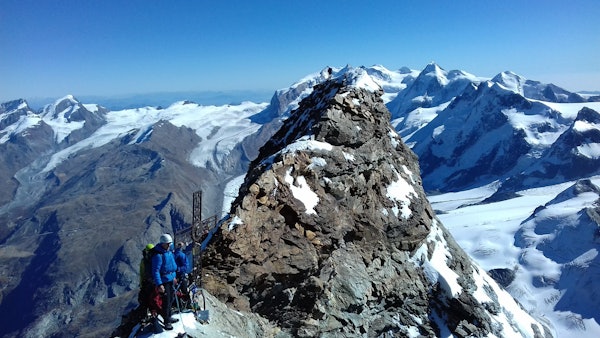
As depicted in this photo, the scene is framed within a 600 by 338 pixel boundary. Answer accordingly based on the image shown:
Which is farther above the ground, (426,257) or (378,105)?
(378,105)

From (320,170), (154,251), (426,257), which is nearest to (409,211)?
(426,257)

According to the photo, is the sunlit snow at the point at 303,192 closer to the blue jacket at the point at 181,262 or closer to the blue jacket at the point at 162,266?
the blue jacket at the point at 181,262

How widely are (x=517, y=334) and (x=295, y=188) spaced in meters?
24.6

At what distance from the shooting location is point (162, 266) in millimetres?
17016

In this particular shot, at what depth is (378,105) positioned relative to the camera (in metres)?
40.8

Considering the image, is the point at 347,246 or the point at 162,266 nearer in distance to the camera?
the point at 162,266

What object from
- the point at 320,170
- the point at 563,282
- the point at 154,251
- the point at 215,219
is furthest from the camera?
the point at 563,282

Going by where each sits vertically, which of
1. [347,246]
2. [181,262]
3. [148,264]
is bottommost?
[347,246]

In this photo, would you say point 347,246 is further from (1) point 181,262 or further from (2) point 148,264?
(2) point 148,264

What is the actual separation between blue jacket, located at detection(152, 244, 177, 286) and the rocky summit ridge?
5.97 m

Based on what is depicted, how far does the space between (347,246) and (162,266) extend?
16.1m

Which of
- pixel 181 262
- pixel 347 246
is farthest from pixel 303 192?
pixel 181 262

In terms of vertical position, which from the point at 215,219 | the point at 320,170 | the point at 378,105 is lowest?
the point at 215,219

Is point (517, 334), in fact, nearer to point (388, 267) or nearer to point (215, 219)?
point (388, 267)
